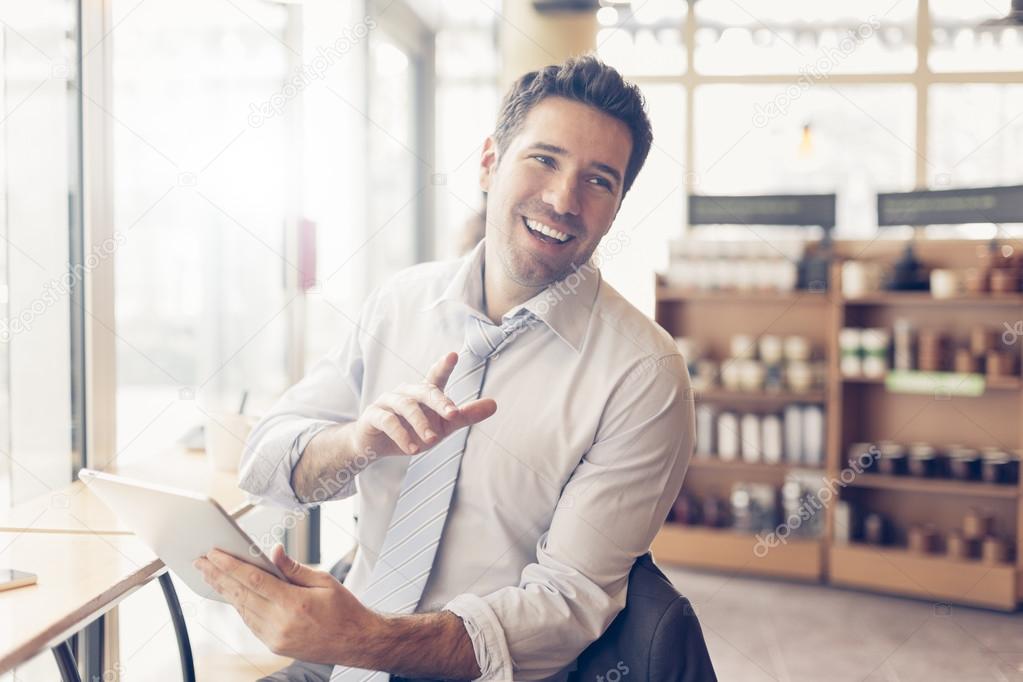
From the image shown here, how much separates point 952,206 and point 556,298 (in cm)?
296

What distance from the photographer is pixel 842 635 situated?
144 inches

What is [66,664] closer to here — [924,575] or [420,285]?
[420,285]

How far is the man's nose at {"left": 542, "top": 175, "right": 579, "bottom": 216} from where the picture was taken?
1.64 meters

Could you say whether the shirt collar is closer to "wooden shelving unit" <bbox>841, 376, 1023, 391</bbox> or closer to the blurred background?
the blurred background

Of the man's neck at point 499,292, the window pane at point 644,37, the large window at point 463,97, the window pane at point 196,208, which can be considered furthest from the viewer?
the large window at point 463,97

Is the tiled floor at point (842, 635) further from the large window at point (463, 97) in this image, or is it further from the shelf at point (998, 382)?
the large window at point (463, 97)

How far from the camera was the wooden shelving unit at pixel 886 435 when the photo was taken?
4.06 meters

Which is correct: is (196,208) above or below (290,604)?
above

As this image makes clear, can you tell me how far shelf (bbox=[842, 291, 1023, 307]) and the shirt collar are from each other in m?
2.87

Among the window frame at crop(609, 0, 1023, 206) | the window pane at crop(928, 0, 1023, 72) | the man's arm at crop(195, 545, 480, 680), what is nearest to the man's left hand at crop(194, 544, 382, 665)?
the man's arm at crop(195, 545, 480, 680)

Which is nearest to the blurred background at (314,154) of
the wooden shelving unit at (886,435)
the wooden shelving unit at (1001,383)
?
the wooden shelving unit at (886,435)

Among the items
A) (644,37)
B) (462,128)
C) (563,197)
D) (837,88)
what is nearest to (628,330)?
(563,197)

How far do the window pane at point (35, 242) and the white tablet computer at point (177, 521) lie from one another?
992 millimetres

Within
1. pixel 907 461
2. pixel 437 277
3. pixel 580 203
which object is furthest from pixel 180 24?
pixel 907 461
